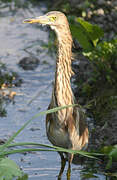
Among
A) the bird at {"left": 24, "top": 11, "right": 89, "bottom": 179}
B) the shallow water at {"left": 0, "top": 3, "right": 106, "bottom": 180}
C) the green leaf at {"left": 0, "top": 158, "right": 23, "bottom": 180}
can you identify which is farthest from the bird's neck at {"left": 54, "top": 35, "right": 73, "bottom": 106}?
the green leaf at {"left": 0, "top": 158, "right": 23, "bottom": 180}

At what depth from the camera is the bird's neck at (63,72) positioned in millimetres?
3893

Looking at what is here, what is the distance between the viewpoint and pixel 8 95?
19.2ft

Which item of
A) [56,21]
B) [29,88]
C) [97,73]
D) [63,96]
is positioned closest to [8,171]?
[63,96]

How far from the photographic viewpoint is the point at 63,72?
3930 mm

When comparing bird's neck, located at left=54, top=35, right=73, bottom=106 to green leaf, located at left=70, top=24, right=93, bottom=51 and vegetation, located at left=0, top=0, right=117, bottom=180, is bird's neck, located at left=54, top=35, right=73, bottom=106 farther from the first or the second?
green leaf, located at left=70, top=24, right=93, bottom=51

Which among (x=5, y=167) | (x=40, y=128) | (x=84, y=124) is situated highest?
(x=5, y=167)

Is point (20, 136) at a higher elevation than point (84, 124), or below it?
below

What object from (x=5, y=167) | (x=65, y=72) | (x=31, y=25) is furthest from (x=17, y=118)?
(x=31, y=25)

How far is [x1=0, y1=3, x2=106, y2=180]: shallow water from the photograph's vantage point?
4.53 metres

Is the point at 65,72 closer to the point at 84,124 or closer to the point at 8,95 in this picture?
the point at 84,124

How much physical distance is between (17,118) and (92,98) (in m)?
0.91

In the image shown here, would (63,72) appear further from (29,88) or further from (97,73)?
(29,88)

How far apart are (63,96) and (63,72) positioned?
0.20m

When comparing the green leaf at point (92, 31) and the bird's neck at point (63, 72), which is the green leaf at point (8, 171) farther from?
the green leaf at point (92, 31)
